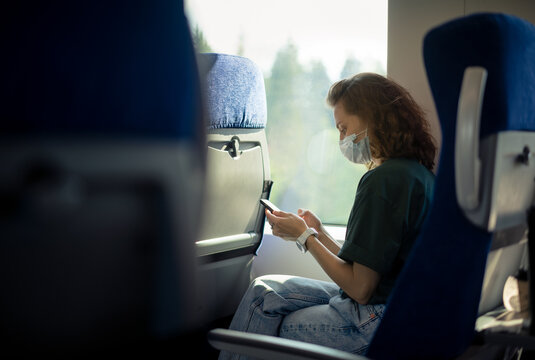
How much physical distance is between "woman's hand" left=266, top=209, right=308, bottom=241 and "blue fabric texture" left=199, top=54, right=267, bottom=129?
38 centimetres

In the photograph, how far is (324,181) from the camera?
11.0ft

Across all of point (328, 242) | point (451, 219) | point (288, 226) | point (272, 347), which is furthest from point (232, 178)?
point (451, 219)

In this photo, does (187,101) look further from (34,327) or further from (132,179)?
(34,327)

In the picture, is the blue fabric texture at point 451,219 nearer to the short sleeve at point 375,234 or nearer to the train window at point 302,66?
the short sleeve at point 375,234

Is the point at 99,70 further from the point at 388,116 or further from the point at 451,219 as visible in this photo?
the point at 388,116

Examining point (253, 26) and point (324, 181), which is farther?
point (324, 181)

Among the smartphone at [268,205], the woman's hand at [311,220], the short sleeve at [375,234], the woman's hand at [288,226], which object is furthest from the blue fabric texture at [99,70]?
the woman's hand at [311,220]

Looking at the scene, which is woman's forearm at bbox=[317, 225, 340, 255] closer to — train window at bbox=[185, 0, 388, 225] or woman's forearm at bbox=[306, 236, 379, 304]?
woman's forearm at bbox=[306, 236, 379, 304]

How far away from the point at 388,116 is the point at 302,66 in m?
1.55

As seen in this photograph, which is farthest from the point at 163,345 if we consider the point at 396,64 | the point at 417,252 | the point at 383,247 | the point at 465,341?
the point at 396,64

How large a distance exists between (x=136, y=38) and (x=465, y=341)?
82 centimetres

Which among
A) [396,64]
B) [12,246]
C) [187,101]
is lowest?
[12,246]

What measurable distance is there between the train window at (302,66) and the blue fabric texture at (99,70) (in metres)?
2.16

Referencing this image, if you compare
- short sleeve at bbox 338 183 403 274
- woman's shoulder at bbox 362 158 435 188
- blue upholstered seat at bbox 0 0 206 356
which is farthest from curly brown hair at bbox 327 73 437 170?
blue upholstered seat at bbox 0 0 206 356
